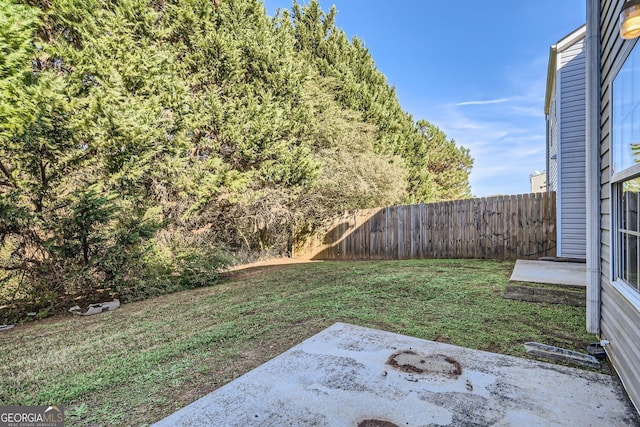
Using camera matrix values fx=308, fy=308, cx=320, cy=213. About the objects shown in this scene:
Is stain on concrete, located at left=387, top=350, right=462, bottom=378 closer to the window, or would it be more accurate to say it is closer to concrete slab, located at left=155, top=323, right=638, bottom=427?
concrete slab, located at left=155, top=323, right=638, bottom=427

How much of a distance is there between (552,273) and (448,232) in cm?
307

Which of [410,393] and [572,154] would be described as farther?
[572,154]

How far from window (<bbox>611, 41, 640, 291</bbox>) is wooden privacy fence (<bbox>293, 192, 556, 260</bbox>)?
16.7 feet

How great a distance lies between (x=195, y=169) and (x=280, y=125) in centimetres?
264

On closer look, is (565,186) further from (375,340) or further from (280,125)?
(280,125)

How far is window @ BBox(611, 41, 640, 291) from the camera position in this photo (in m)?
1.71

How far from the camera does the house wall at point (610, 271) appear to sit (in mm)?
1680

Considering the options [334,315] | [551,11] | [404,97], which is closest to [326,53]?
[404,97]

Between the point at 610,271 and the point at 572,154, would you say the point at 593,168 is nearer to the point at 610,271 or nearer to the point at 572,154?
the point at 610,271

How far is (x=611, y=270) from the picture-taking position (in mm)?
2166

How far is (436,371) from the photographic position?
6.60 ft

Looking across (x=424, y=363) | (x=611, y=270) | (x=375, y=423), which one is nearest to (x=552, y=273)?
(x=611, y=270)
